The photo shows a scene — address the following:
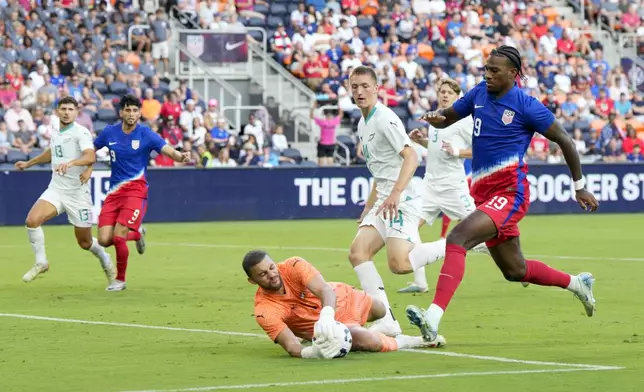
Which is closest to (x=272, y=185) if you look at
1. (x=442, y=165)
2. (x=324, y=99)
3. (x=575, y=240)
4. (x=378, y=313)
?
(x=324, y=99)

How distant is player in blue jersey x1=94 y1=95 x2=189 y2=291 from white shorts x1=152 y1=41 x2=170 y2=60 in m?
16.2

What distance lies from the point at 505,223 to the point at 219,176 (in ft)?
59.2

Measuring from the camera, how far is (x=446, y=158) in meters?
15.7

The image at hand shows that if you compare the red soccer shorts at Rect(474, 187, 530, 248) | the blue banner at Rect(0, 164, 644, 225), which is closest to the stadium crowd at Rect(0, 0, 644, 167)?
the blue banner at Rect(0, 164, 644, 225)

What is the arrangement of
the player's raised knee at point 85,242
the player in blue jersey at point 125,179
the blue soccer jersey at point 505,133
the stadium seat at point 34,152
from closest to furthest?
the blue soccer jersey at point 505,133 < the player in blue jersey at point 125,179 < the player's raised knee at point 85,242 < the stadium seat at point 34,152

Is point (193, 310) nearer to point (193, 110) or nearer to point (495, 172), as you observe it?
point (495, 172)

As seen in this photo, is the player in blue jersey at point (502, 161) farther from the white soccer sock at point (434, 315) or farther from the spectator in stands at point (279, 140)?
the spectator in stands at point (279, 140)

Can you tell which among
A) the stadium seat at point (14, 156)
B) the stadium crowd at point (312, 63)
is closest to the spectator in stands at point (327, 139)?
the stadium crowd at point (312, 63)

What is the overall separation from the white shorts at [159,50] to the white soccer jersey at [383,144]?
20.4m

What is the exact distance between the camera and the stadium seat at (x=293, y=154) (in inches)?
1199

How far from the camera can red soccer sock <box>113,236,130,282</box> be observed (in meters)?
15.1

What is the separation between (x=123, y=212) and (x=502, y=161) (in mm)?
6299

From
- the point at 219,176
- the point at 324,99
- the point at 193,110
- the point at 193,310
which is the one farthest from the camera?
the point at 324,99

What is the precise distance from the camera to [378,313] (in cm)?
1035
